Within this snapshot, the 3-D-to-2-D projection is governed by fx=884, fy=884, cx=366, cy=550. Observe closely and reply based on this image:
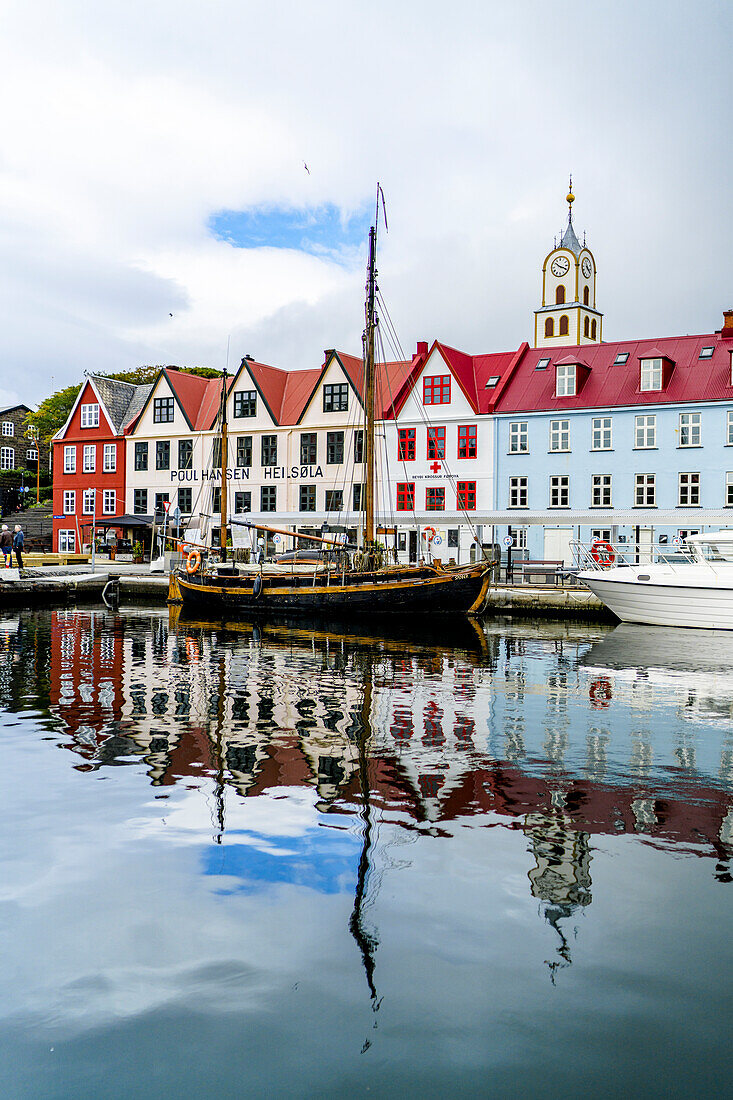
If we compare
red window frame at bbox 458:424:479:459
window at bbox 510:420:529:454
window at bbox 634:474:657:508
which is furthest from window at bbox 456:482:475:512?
window at bbox 634:474:657:508

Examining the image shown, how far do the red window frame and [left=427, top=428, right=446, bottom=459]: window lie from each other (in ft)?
3.20

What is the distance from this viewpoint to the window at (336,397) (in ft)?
180

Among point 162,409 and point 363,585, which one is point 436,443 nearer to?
point 363,585

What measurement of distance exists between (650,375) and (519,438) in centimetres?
761

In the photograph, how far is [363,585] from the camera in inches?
1352

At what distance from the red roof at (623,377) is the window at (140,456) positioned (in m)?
25.9

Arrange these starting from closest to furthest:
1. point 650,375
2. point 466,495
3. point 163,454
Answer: point 650,375
point 466,495
point 163,454

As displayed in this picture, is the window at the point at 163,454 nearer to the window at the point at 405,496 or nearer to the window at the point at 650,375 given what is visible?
the window at the point at 405,496

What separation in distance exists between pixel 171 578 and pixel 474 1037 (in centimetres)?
3769

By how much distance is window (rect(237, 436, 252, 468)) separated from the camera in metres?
58.2

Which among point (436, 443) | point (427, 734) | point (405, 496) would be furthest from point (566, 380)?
point (427, 734)

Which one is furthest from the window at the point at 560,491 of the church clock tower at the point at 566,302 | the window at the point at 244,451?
the church clock tower at the point at 566,302

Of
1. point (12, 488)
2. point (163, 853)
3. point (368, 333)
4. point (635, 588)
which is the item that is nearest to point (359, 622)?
point (635, 588)

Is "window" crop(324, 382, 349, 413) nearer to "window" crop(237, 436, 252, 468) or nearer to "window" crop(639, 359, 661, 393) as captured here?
"window" crop(237, 436, 252, 468)
